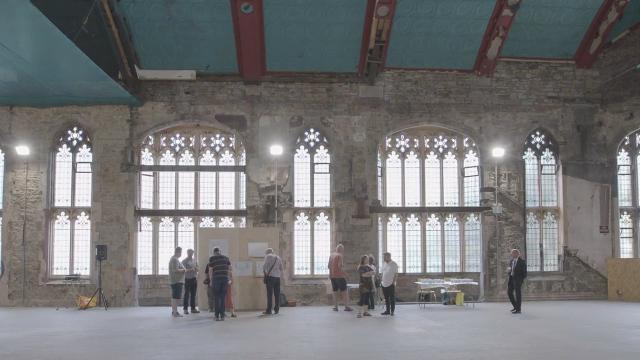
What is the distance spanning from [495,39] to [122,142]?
9.85 m

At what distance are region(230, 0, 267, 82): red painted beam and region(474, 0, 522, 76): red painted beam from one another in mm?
5588

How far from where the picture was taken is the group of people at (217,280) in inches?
585

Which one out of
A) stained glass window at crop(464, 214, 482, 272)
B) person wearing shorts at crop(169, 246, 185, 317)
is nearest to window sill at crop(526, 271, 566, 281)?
stained glass window at crop(464, 214, 482, 272)

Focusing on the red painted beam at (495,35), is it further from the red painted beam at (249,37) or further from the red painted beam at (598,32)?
the red painted beam at (249,37)

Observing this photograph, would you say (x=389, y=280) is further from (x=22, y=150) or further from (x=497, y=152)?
(x=22, y=150)

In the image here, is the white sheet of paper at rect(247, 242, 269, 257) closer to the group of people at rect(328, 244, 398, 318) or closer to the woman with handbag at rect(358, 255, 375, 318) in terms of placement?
the group of people at rect(328, 244, 398, 318)

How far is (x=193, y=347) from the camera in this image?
10.2 meters

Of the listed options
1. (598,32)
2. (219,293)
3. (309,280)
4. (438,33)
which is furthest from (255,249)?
(598,32)

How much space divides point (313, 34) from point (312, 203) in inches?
175

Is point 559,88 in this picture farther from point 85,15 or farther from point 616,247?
point 85,15

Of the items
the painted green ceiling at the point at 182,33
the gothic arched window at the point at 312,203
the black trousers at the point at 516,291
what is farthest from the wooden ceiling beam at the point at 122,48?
the black trousers at the point at 516,291

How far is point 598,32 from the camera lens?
1869cm

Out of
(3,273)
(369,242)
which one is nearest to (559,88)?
(369,242)

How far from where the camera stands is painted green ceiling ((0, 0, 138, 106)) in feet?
39.6
